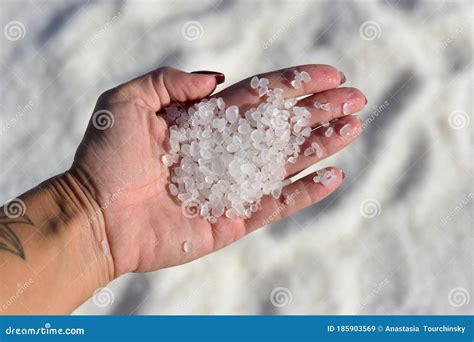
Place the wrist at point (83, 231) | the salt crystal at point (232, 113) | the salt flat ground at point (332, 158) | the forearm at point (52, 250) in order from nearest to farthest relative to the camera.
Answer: the forearm at point (52, 250), the wrist at point (83, 231), the salt crystal at point (232, 113), the salt flat ground at point (332, 158)

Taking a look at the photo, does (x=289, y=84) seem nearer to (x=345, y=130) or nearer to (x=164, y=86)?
(x=345, y=130)

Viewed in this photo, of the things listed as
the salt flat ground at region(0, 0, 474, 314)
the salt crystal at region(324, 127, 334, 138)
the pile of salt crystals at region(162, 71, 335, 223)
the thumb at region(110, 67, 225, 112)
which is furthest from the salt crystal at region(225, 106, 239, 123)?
the salt flat ground at region(0, 0, 474, 314)

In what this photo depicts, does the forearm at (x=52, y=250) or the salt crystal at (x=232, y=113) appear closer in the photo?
the forearm at (x=52, y=250)

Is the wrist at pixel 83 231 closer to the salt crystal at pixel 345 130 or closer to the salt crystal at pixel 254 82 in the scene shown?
the salt crystal at pixel 254 82

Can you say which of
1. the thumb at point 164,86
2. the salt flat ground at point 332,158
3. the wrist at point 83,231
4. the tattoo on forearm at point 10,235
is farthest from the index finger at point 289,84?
the tattoo on forearm at point 10,235

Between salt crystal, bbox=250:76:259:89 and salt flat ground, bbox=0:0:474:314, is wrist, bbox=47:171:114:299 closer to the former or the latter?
salt flat ground, bbox=0:0:474:314

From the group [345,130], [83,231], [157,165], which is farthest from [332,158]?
[83,231]
